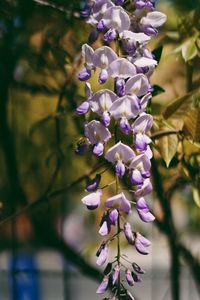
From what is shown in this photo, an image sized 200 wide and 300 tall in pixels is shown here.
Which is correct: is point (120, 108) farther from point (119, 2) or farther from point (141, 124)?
point (119, 2)

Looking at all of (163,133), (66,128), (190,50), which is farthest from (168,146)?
(66,128)

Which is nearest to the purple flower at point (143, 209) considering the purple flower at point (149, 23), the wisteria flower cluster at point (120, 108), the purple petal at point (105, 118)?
the wisteria flower cluster at point (120, 108)

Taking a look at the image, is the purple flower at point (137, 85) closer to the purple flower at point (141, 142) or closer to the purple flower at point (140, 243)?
the purple flower at point (141, 142)

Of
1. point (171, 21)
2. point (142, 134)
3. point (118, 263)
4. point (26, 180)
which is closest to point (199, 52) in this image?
point (142, 134)

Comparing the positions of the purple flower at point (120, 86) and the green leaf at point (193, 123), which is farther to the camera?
the green leaf at point (193, 123)

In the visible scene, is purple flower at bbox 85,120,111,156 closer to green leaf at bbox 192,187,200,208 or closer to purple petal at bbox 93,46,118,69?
purple petal at bbox 93,46,118,69

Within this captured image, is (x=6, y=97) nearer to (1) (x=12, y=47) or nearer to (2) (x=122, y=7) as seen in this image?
(1) (x=12, y=47)

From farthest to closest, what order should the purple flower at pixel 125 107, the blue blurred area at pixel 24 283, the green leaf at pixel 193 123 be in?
the blue blurred area at pixel 24 283 < the green leaf at pixel 193 123 < the purple flower at pixel 125 107
